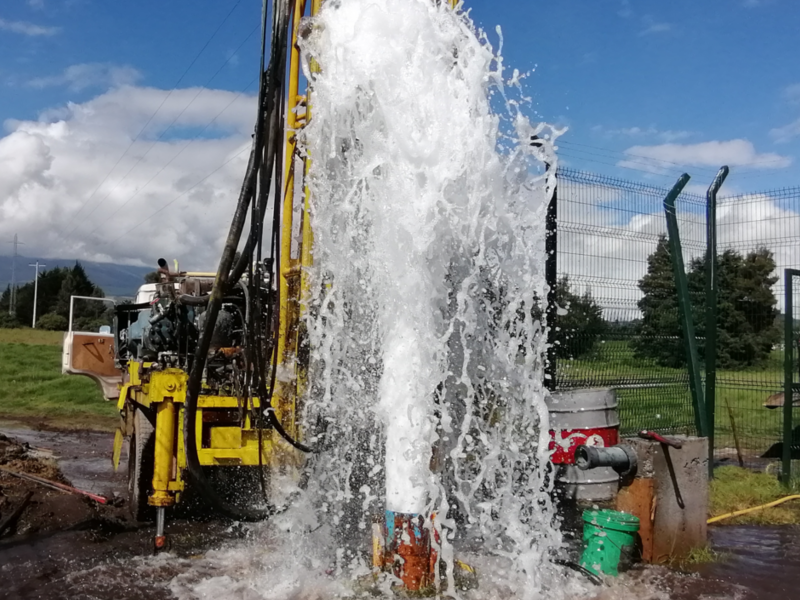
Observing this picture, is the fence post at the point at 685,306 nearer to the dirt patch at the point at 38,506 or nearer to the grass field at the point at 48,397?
the dirt patch at the point at 38,506

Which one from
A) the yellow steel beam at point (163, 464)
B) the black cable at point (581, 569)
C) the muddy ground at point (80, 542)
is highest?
the yellow steel beam at point (163, 464)

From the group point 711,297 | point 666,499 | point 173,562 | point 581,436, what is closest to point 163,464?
point 173,562

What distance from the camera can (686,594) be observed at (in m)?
4.86

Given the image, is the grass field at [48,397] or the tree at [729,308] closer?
the tree at [729,308]

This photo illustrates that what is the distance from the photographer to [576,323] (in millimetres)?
6805

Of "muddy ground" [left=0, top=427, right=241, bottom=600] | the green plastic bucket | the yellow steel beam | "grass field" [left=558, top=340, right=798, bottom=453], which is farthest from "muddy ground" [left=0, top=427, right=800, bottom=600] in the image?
"grass field" [left=558, top=340, right=798, bottom=453]

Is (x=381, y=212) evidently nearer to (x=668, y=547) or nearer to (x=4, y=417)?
(x=668, y=547)

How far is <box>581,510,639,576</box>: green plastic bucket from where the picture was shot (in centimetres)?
500

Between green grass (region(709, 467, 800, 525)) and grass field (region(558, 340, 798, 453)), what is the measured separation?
0.69 m

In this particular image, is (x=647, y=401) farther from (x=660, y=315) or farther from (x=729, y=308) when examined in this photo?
(x=729, y=308)

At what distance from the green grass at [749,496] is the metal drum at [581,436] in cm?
160

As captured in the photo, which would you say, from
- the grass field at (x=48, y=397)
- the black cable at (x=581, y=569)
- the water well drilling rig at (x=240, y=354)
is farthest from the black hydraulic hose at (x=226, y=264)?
the grass field at (x=48, y=397)

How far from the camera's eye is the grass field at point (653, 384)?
275 inches

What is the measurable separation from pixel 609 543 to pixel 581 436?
1.00 m
